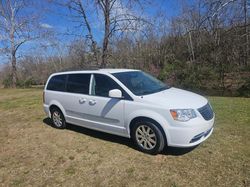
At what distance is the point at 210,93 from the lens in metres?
13.6

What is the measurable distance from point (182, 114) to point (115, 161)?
4.82 ft

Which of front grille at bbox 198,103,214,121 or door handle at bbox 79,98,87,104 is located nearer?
front grille at bbox 198,103,214,121

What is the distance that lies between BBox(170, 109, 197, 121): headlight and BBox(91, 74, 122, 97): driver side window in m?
1.31

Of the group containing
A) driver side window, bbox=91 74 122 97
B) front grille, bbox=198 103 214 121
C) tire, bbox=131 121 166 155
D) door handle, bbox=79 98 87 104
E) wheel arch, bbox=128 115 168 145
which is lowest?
tire, bbox=131 121 166 155

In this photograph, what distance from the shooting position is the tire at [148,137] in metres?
4.32

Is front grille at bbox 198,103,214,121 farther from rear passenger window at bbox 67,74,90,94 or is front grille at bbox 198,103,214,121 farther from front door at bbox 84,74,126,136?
rear passenger window at bbox 67,74,90,94

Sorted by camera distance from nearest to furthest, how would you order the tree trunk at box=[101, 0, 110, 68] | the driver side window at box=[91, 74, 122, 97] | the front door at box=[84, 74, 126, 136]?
the front door at box=[84, 74, 126, 136]
the driver side window at box=[91, 74, 122, 97]
the tree trunk at box=[101, 0, 110, 68]

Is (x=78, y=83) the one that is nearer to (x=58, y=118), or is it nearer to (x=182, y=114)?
(x=58, y=118)

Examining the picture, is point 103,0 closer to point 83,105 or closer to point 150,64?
point 150,64

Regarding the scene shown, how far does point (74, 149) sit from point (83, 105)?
103 centimetres

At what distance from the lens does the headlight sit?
4117 mm

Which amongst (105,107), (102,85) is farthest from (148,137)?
(102,85)

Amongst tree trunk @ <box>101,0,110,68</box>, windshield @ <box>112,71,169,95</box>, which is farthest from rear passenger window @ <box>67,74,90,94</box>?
tree trunk @ <box>101,0,110,68</box>

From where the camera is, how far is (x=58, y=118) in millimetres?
6508
